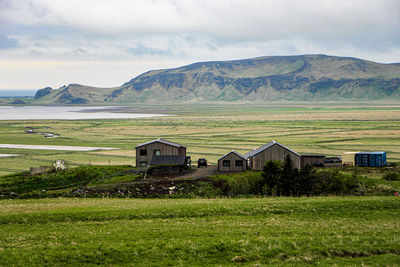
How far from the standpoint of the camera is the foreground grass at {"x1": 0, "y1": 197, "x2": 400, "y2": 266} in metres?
16.7

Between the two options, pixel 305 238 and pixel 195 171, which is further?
pixel 195 171

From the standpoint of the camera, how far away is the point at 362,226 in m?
22.2

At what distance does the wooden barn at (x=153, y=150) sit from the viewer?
6397 cm

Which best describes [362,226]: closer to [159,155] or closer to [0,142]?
[159,155]

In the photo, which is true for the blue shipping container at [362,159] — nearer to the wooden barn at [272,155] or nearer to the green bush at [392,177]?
the wooden barn at [272,155]

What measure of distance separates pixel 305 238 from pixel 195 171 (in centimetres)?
3891

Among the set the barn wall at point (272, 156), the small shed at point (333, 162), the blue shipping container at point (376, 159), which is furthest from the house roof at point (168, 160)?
the blue shipping container at point (376, 159)

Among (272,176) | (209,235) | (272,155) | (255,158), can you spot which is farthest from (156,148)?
(209,235)

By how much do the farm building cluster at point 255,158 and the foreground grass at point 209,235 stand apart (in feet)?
94.4

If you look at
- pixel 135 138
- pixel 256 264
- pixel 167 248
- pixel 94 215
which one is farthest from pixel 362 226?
pixel 135 138

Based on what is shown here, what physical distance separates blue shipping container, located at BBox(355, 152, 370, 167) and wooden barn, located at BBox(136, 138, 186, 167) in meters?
26.0

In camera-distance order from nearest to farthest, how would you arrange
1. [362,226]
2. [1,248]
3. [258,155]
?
1. [1,248]
2. [362,226]
3. [258,155]

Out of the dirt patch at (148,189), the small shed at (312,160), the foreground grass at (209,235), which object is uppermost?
the foreground grass at (209,235)

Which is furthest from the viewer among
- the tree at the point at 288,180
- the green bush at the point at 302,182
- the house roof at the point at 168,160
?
the house roof at the point at 168,160
